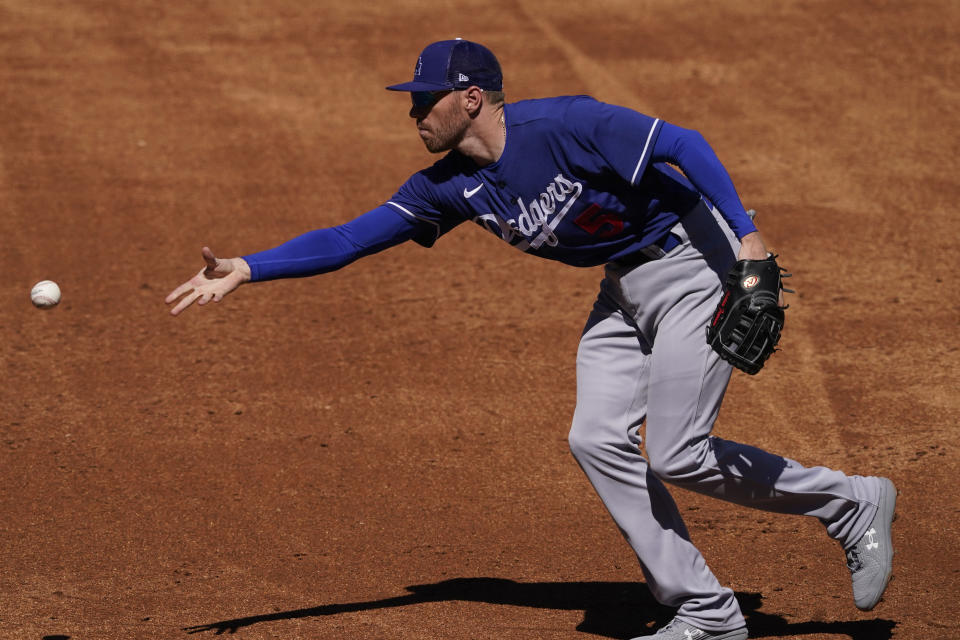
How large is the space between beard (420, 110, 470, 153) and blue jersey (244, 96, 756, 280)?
14 centimetres

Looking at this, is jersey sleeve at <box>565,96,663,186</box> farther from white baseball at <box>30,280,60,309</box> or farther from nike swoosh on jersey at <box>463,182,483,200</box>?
white baseball at <box>30,280,60,309</box>

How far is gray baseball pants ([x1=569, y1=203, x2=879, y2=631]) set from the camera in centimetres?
408

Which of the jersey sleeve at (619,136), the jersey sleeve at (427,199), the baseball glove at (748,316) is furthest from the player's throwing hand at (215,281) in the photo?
the baseball glove at (748,316)

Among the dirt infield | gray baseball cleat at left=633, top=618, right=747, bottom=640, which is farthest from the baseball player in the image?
the dirt infield

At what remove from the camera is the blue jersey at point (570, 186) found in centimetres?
396

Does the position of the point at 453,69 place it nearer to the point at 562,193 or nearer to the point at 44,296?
the point at 562,193

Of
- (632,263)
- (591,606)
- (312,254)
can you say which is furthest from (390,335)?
(632,263)

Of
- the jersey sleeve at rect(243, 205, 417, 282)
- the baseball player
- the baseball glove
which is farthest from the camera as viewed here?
the jersey sleeve at rect(243, 205, 417, 282)

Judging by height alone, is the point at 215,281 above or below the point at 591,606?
above

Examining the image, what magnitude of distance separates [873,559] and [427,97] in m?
2.27

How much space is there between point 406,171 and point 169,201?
1892 mm

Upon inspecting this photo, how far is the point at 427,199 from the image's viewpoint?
4273 mm

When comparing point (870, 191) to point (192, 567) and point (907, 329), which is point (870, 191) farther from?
point (192, 567)

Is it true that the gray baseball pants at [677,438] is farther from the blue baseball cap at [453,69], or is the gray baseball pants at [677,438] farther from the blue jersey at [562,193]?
the blue baseball cap at [453,69]
